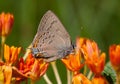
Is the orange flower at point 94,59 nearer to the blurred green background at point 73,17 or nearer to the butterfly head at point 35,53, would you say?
the butterfly head at point 35,53

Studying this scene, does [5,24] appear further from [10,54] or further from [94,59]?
[94,59]

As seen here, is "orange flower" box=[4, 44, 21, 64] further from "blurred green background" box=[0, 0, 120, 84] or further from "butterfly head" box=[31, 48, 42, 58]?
"blurred green background" box=[0, 0, 120, 84]

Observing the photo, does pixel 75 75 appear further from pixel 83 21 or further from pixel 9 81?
pixel 83 21

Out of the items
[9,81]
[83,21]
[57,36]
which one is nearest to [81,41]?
[57,36]

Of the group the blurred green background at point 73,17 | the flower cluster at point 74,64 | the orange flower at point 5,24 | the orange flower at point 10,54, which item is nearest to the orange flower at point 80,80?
the flower cluster at point 74,64

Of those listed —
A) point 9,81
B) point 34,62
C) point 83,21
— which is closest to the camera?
point 9,81
